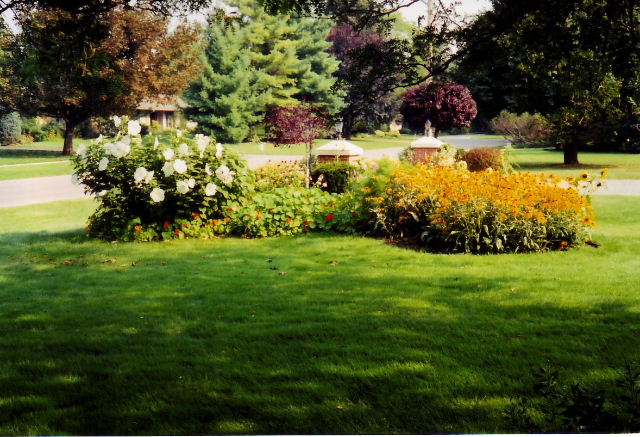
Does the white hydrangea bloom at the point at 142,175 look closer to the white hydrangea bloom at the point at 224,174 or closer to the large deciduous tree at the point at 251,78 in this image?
the white hydrangea bloom at the point at 224,174

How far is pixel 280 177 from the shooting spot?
12.0 m

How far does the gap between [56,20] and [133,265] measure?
309 centimetres

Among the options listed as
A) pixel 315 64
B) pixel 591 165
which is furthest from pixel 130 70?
pixel 591 165

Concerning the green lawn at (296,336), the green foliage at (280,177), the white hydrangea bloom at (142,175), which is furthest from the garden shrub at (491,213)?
the green foliage at (280,177)

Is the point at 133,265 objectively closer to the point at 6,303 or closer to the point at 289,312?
the point at 6,303

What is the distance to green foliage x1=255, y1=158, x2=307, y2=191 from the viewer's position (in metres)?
11.9

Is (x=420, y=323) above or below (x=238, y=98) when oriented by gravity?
below

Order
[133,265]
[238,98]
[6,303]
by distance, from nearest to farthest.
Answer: [6,303]
[133,265]
[238,98]

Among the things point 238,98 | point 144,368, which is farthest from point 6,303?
point 238,98

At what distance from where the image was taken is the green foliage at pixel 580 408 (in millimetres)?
2234

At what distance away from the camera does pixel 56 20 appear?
185 inches

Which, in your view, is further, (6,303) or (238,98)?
(238,98)

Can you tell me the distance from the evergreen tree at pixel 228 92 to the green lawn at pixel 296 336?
2243 cm

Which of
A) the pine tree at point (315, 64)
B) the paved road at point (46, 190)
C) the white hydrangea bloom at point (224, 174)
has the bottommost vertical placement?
the paved road at point (46, 190)
